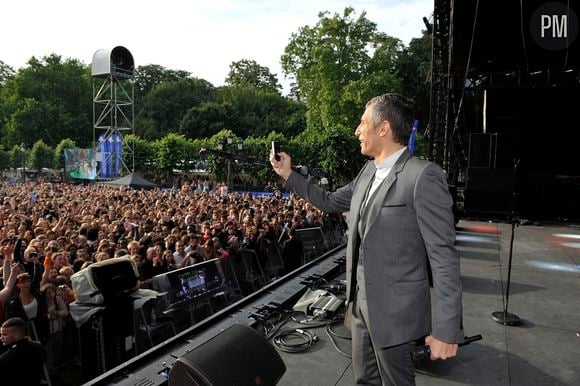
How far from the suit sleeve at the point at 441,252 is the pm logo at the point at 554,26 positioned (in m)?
9.30

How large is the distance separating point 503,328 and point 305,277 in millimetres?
2782

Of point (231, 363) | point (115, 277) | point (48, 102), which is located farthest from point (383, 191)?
point (48, 102)

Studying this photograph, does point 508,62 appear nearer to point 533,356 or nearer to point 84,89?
point 533,356

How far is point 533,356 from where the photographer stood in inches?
161

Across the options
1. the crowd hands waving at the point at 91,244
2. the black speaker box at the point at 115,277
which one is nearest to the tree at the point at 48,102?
the crowd hands waving at the point at 91,244

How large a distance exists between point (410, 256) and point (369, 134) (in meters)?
0.70

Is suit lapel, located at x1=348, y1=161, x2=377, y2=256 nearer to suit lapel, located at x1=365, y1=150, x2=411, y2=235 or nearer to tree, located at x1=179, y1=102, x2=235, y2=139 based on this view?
suit lapel, located at x1=365, y1=150, x2=411, y2=235

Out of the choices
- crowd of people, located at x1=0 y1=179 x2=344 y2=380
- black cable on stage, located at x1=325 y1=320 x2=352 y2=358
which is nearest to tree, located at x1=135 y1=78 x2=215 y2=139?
crowd of people, located at x1=0 y1=179 x2=344 y2=380

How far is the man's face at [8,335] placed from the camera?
423 cm

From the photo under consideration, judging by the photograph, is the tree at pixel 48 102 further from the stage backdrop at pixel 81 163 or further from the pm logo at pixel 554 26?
the pm logo at pixel 554 26

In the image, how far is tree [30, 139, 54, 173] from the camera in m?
50.2

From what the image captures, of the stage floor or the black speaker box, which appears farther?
the black speaker box

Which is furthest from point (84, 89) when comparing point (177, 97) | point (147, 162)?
point (147, 162)

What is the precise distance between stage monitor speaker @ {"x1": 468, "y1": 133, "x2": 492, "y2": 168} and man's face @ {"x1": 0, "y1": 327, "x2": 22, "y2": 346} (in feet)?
35.1
